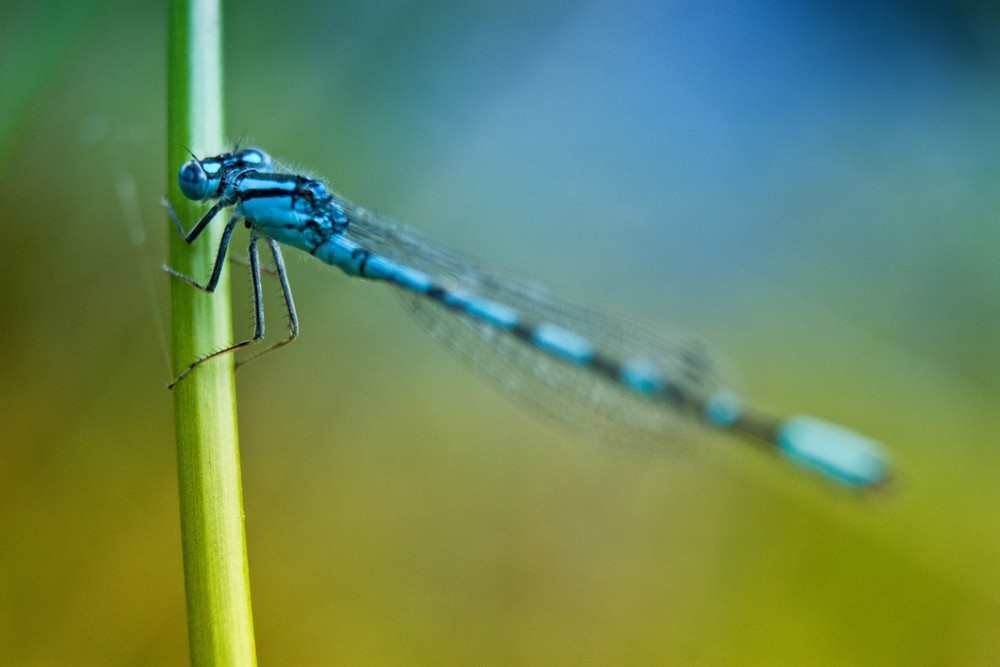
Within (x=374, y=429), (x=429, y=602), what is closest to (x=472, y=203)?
(x=374, y=429)

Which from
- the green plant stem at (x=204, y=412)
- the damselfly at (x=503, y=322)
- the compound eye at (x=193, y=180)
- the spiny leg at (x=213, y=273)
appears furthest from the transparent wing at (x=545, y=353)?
the green plant stem at (x=204, y=412)

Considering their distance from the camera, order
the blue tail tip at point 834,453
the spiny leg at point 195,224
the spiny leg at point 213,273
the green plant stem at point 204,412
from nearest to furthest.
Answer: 1. the green plant stem at point 204,412
2. the spiny leg at point 213,273
3. the spiny leg at point 195,224
4. the blue tail tip at point 834,453

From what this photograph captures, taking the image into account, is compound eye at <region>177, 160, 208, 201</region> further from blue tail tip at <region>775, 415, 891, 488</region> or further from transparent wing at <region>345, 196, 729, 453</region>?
blue tail tip at <region>775, 415, 891, 488</region>

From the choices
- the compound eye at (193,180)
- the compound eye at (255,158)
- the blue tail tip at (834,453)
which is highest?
the compound eye at (255,158)

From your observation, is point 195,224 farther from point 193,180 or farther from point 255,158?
point 255,158

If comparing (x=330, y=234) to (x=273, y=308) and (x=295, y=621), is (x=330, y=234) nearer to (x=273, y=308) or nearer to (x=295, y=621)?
(x=273, y=308)

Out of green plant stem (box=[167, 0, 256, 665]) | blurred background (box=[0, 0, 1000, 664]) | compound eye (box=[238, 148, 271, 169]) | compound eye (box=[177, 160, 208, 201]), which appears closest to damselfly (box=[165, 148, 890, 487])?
compound eye (box=[238, 148, 271, 169])

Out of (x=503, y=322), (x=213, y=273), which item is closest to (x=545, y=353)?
(x=503, y=322)

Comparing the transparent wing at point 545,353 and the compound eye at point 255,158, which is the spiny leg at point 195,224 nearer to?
the compound eye at point 255,158
